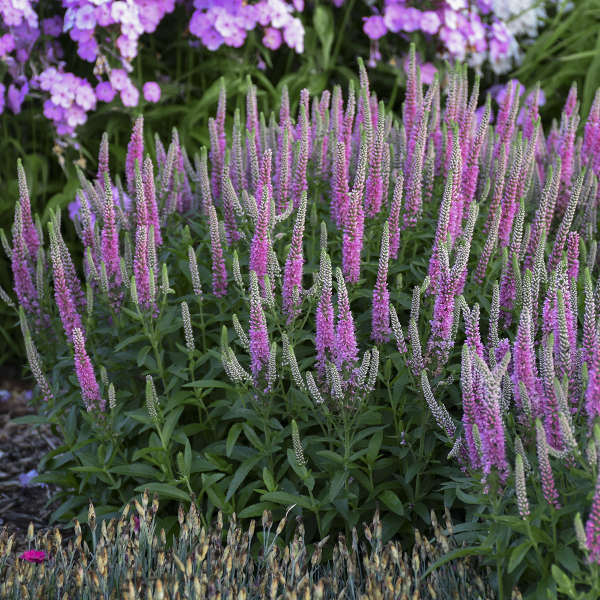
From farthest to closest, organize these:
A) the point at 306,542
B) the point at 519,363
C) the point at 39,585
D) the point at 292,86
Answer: the point at 292,86
the point at 306,542
the point at 39,585
the point at 519,363

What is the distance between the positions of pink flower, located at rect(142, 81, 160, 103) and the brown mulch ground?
2411 mm

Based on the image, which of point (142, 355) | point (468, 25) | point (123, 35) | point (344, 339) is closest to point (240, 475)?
point (142, 355)

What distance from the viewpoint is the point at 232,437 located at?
11.6 ft

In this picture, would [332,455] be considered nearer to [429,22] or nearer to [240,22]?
[240,22]

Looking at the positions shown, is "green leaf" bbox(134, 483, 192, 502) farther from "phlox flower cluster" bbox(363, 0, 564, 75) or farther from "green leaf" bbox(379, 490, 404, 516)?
"phlox flower cluster" bbox(363, 0, 564, 75)

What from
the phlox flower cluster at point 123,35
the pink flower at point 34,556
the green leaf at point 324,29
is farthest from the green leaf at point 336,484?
the green leaf at point 324,29

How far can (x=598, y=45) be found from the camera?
6.96 meters

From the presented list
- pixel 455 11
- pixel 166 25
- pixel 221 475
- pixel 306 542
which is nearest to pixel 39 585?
pixel 221 475

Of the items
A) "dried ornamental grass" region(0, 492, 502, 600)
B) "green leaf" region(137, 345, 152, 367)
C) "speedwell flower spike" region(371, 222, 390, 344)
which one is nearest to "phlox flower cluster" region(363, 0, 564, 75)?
"speedwell flower spike" region(371, 222, 390, 344)

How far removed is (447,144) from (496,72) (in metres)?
3.75

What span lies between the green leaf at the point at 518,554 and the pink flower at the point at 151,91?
4.77 metres

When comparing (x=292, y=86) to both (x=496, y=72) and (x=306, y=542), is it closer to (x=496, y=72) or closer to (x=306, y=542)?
(x=496, y=72)

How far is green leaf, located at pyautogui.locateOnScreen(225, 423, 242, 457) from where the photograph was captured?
3479 millimetres

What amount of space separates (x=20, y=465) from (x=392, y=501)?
3.00 metres
